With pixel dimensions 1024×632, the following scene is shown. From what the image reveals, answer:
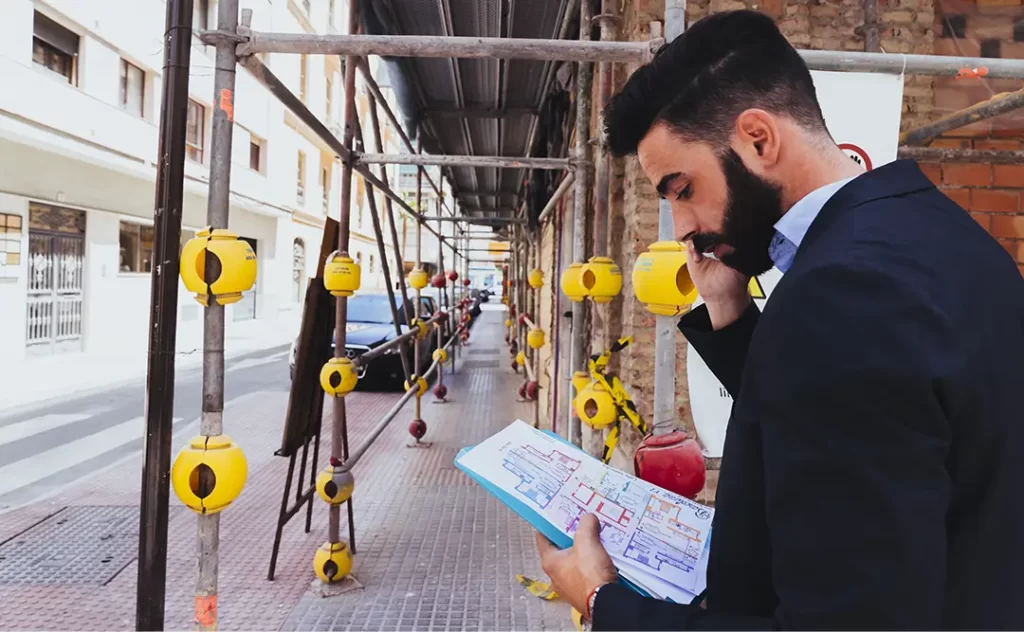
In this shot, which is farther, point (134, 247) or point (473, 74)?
point (134, 247)

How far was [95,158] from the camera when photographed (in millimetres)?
12016

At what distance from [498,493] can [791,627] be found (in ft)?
2.06

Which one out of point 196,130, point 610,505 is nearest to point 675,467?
point 610,505

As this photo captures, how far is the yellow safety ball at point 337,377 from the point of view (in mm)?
3375

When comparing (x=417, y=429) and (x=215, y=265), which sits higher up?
(x=215, y=265)

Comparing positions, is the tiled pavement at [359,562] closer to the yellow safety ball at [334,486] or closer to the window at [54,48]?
the yellow safety ball at [334,486]

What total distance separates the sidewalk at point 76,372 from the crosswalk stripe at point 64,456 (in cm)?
110

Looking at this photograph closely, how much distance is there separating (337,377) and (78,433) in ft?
18.3

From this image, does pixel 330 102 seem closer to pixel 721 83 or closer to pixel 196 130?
pixel 196 130

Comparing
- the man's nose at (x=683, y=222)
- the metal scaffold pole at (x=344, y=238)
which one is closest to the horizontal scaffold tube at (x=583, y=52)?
the man's nose at (x=683, y=222)

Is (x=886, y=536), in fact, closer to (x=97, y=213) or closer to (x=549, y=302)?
(x=549, y=302)

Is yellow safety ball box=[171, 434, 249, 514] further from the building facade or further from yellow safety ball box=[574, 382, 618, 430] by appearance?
the building facade

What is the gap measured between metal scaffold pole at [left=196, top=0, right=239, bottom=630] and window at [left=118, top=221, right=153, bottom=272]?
47.8ft

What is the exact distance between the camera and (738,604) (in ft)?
3.08
